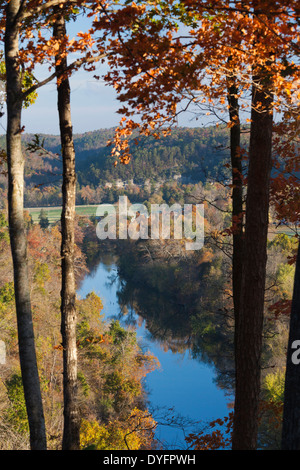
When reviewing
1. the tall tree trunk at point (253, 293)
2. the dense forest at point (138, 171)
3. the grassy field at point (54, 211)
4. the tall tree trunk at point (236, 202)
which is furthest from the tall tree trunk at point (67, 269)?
the dense forest at point (138, 171)

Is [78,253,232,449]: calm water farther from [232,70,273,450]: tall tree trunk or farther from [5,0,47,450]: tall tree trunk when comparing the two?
[5,0,47,450]: tall tree trunk

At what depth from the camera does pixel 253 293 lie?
3.91m

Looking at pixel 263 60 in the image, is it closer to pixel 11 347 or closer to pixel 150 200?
pixel 11 347

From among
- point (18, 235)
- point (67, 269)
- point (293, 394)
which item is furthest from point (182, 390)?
point (293, 394)

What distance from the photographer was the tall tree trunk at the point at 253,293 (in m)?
3.92

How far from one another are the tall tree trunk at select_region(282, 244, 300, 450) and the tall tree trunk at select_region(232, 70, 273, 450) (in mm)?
1063

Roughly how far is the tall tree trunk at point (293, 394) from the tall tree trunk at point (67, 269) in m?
2.25

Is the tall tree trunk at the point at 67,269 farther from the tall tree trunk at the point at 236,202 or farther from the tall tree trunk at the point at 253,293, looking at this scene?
the tall tree trunk at the point at 236,202

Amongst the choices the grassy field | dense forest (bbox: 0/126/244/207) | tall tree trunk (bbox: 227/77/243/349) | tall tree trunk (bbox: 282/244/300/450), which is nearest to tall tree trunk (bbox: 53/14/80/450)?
tall tree trunk (bbox: 227/77/243/349)

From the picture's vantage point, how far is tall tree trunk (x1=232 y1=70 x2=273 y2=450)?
3916mm

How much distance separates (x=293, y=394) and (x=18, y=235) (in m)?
2.38

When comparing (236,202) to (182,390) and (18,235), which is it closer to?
(18,235)

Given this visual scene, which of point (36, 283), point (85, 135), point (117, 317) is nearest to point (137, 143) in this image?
point (36, 283)

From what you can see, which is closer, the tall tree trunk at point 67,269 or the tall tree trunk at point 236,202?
the tall tree trunk at point 67,269
